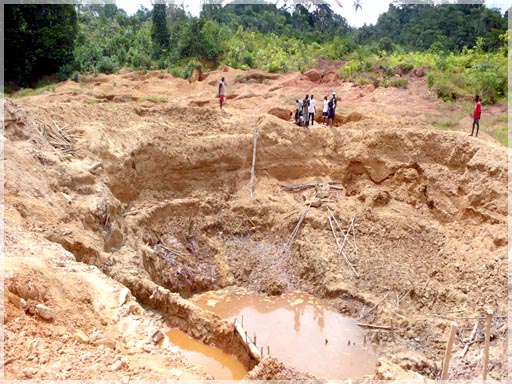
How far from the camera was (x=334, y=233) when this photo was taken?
1334 cm

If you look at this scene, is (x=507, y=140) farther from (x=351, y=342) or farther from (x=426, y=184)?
(x=351, y=342)

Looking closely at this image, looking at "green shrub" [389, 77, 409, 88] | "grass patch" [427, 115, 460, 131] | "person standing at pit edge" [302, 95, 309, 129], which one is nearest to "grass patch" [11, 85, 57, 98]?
"person standing at pit edge" [302, 95, 309, 129]

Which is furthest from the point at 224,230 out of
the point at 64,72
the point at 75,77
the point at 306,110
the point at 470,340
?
the point at 64,72

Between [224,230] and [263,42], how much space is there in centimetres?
1954

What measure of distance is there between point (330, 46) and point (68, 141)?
21352 mm

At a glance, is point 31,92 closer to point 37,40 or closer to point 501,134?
point 37,40

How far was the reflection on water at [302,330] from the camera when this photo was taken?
381 inches

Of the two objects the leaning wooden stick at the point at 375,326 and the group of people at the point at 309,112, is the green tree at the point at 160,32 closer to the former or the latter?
the group of people at the point at 309,112

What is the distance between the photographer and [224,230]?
13961 mm

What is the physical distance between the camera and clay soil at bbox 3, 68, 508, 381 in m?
6.81

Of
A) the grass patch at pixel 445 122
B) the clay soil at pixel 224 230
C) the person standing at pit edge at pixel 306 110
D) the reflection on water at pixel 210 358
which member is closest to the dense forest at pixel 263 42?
the grass patch at pixel 445 122

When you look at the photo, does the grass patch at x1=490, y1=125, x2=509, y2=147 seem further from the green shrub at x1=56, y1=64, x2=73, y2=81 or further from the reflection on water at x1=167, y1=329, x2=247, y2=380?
the green shrub at x1=56, y1=64, x2=73, y2=81

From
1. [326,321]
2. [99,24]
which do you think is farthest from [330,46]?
[326,321]

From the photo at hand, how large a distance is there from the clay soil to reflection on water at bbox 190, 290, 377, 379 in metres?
0.36
